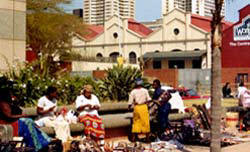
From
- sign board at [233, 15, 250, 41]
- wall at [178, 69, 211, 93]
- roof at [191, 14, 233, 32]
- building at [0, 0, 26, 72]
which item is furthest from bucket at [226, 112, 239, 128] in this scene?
roof at [191, 14, 233, 32]

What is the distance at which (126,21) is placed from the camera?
73750 mm

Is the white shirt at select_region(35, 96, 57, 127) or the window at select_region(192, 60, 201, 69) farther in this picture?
the window at select_region(192, 60, 201, 69)

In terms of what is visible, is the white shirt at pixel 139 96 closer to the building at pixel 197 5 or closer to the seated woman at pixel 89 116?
the seated woman at pixel 89 116

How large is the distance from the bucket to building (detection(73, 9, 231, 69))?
47.0 meters

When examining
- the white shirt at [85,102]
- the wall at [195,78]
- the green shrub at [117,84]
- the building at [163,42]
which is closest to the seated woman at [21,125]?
the white shirt at [85,102]

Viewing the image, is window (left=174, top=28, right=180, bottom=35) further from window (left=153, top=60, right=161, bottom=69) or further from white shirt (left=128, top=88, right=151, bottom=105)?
white shirt (left=128, top=88, right=151, bottom=105)

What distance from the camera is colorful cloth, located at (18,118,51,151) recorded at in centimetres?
855

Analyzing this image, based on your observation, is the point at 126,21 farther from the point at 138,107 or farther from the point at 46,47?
the point at 138,107

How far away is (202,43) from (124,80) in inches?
1986

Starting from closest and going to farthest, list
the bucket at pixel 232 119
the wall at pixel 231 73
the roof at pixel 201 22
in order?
the bucket at pixel 232 119 → the wall at pixel 231 73 → the roof at pixel 201 22

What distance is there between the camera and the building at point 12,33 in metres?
15.3

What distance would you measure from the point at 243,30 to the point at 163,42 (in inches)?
607

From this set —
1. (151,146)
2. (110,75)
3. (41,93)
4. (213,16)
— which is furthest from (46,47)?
(213,16)

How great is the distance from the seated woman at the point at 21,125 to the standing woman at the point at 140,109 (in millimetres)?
3689
